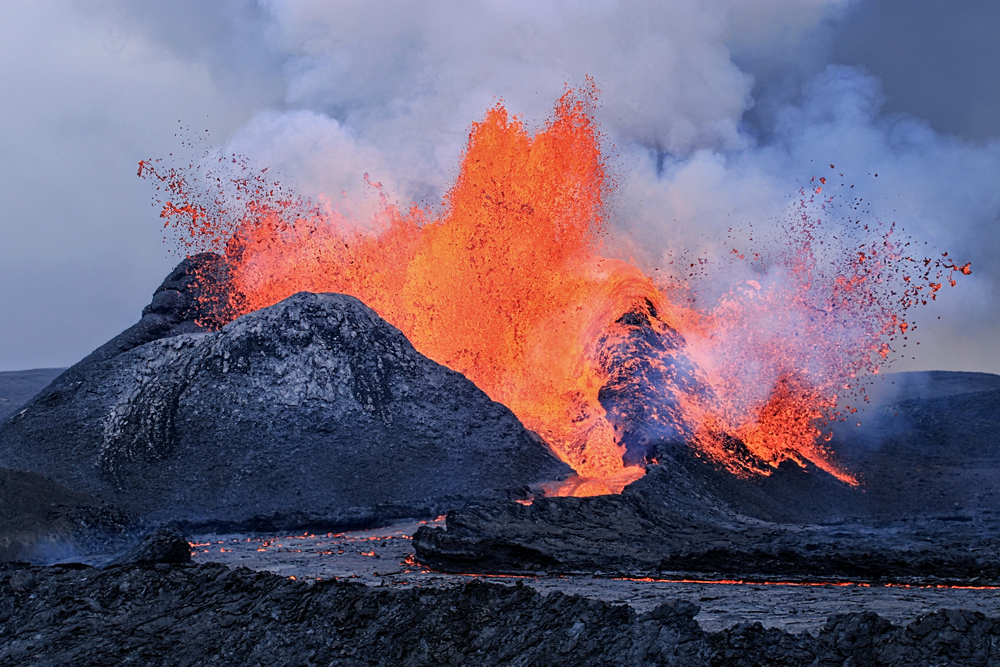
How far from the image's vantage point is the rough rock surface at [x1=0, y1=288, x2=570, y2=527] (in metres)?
12.6

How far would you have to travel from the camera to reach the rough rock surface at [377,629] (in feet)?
15.1

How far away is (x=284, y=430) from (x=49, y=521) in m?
4.06

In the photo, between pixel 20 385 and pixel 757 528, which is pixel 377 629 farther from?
pixel 20 385

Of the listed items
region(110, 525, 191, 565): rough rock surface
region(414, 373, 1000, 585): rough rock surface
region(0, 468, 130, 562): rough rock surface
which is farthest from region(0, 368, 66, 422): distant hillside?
region(414, 373, 1000, 585): rough rock surface

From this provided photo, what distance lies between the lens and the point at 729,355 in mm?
16641

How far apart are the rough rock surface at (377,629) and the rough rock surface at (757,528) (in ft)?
7.91

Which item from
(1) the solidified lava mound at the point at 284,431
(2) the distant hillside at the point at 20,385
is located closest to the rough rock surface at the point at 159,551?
(1) the solidified lava mound at the point at 284,431

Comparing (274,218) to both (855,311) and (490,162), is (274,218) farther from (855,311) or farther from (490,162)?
(855,311)

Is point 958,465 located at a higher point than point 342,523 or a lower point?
higher

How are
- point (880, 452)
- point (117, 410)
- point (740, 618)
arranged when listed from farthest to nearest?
point (880, 452) < point (117, 410) < point (740, 618)

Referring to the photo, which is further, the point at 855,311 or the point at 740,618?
the point at 855,311

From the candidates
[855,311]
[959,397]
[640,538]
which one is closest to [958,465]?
[855,311]

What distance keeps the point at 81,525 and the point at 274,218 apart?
437 inches

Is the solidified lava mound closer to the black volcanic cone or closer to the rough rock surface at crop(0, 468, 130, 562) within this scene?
the rough rock surface at crop(0, 468, 130, 562)
